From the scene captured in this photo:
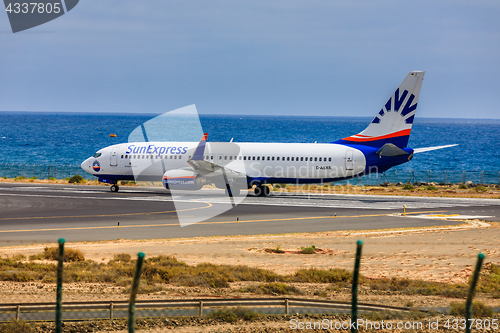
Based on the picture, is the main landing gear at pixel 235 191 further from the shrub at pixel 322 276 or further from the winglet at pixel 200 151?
the shrub at pixel 322 276

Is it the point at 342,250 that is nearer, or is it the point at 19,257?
the point at 19,257

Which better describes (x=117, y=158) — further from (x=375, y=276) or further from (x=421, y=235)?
(x=375, y=276)

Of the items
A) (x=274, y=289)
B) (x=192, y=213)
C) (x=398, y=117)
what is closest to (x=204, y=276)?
(x=274, y=289)

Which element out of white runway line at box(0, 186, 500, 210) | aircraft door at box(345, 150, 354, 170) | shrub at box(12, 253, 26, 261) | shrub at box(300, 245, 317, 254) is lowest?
white runway line at box(0, 186, 500, 210)

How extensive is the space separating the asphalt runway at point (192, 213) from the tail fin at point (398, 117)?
497 cm

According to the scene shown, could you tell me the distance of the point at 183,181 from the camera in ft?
139

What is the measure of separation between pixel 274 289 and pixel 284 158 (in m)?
26.6

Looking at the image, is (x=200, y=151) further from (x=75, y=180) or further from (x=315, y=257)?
(x=75, y=180)

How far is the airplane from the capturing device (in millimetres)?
40594

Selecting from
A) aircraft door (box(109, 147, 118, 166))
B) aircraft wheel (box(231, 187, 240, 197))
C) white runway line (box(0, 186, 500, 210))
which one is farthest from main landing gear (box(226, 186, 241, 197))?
aircraft door (box(109, 147, 118, 166))

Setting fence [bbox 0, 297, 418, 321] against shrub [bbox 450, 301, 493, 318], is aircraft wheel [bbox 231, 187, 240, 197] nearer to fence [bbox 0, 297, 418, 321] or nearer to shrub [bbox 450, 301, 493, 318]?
fence [bbox 0, 297, 418, 321]

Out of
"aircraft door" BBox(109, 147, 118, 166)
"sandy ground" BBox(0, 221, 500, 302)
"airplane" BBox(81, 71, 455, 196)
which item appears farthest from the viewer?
"aircraft door" BBox(109, 147, 118, 166)

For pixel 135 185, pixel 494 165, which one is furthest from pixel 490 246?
pixel 494 165

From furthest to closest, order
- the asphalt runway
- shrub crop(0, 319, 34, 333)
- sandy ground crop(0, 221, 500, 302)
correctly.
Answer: the asphalt runway, sandy ground crop(0, 221, 500, 302), shrub crop(0, 319, 34, 333)
